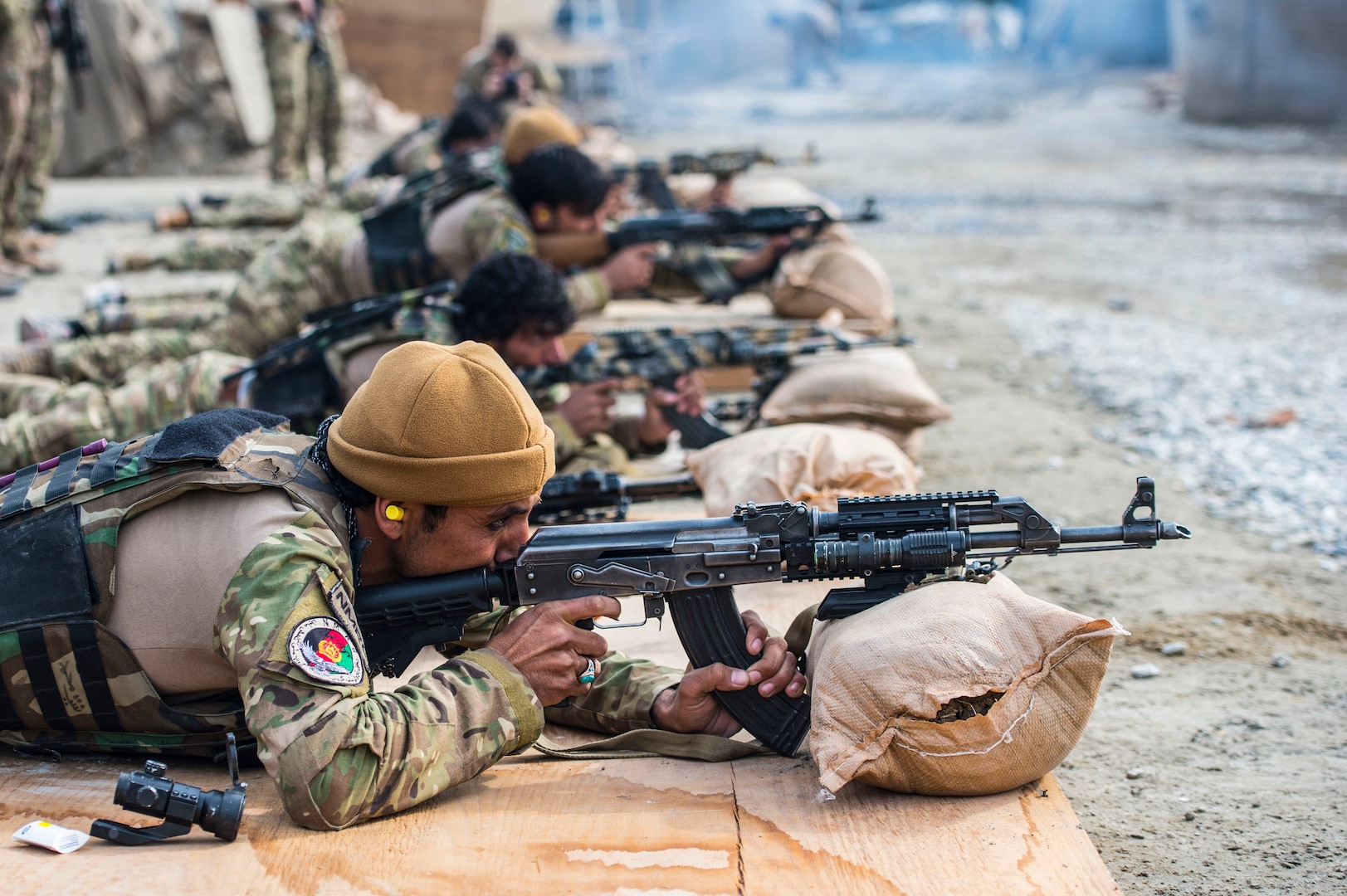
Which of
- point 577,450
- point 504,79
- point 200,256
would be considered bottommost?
point 577,450

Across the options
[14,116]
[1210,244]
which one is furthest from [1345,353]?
[14,116]

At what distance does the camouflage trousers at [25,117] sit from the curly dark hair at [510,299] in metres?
4.99

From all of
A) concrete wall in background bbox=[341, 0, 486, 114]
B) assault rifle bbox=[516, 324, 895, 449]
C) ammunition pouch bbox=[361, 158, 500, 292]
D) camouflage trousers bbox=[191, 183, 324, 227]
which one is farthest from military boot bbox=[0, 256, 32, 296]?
concrete wall in background bbox=[341, 0, 486, 114]

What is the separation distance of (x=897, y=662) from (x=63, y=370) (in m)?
4.30

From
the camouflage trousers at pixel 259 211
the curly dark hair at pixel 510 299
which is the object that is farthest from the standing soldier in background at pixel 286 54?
the curly dark hair at pixel 510 299

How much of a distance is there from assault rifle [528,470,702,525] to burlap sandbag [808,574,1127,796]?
1.45 metres

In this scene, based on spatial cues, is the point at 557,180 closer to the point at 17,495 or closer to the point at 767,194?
the point at 767,194

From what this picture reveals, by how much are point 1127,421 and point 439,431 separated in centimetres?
448

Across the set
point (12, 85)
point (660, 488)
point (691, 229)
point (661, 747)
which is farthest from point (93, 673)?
point (12, 85)

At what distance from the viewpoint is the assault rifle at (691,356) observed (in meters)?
4.48

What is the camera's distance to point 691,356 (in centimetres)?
473

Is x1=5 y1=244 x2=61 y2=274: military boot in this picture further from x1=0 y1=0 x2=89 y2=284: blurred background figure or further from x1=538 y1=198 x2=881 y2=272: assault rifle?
x1=538 y1=198 x2=881 y2=272: assault rifle

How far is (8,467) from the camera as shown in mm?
4086

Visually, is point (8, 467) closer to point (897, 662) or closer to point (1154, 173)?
point (897, 662)
